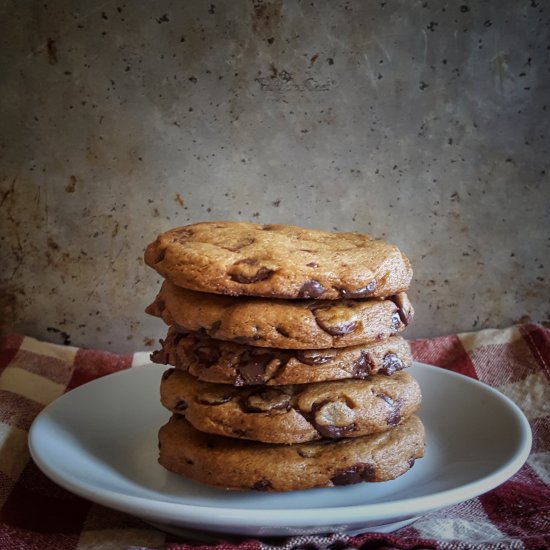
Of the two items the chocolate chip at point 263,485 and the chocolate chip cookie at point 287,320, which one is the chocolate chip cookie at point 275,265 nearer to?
the chocolate chip cookie at point 287,320

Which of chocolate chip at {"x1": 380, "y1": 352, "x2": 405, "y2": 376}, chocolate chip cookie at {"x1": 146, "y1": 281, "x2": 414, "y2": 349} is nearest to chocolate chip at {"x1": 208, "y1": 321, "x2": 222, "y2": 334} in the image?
chocolate chip cookie at {"x1": 146, "y1": 281, "x2": 414, "y2": 349}

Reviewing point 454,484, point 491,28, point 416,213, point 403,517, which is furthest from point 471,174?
point 403,517

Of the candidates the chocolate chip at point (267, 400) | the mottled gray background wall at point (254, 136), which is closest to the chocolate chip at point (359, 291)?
the chocolate chip at point (267, 400)

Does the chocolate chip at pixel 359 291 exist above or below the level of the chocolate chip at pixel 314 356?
above

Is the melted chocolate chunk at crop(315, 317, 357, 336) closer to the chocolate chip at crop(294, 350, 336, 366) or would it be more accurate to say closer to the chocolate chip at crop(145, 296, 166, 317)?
the chocolate chip at crop(294, 350, 336, 366)

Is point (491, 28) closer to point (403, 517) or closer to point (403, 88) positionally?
point (403, 88)

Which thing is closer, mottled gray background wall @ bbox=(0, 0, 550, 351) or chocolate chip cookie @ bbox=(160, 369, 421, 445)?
chocolate chip cookie @ bbox=(160, 369, 421, 445)

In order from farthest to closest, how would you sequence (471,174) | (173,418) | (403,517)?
(471,174) < (173,418) < (403,517)
